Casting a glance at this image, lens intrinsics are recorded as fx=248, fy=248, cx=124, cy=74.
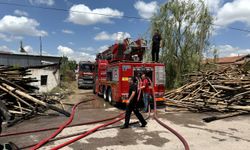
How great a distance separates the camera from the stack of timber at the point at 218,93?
1262 cm

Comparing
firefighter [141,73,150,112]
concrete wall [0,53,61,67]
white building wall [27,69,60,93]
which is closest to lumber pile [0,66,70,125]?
firefighter [141,73,150,112]

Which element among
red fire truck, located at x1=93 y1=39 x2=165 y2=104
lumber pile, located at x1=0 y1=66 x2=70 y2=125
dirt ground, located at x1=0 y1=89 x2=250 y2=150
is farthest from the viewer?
red fire truck, located at x1=93 y1=39 x2=165 y2=104

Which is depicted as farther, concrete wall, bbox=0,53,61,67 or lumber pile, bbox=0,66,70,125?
concrete wall, bbox=0,53,61,67

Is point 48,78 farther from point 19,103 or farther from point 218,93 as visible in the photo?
point 218,93

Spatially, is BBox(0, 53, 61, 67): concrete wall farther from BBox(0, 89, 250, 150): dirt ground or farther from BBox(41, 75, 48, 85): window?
BBox(0, 89, 250, 150): dirt ground

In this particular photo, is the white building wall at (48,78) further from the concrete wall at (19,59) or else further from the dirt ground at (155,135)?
the concrete wall at (19,59)

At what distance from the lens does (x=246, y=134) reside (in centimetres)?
816

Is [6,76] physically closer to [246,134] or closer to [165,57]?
[246,134]

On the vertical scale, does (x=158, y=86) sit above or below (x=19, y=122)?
above

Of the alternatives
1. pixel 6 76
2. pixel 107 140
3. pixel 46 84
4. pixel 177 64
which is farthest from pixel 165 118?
pixel 46 84

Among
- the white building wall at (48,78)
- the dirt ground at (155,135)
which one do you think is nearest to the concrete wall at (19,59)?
the white building wall at (48,78)

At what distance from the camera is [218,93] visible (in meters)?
13.8

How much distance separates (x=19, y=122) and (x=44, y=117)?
127 cm

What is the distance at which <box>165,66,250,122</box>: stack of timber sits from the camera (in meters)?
12.6
